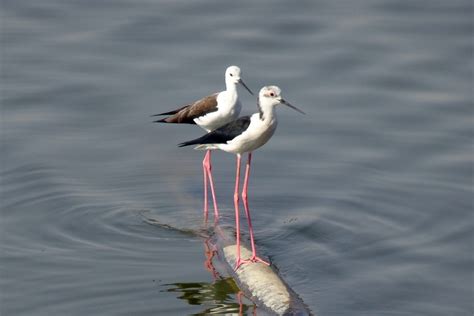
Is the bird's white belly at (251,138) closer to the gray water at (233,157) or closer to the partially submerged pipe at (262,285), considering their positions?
the partially submerged pipe at (262,285)

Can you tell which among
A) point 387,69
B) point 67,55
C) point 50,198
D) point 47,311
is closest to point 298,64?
point 387,69

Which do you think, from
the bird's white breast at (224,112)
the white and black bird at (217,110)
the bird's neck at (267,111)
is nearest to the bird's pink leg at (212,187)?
the white and black bird at (217,110)

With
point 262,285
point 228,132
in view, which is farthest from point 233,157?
point 262,285

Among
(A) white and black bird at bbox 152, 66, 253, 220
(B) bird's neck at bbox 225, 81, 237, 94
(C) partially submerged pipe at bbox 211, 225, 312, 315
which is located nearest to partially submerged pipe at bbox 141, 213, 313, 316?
(C) partially submerged pipe at bbox 211, 225, 312, 315

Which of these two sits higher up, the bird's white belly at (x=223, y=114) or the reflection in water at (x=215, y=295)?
the bird's white belly at (x=223, y=114)

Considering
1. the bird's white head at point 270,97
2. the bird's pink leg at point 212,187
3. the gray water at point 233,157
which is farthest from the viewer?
the bird's pink leg at point 212,187

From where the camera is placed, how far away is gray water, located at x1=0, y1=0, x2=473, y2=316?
10.5 metres

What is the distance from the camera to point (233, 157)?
1343 centimetres

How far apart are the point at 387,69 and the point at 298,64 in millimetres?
1168

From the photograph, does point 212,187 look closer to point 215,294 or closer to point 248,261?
point 248,261

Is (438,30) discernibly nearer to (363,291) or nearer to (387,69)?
(387,69)

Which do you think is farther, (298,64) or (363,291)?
(298,64)

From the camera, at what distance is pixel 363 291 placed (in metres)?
10.3

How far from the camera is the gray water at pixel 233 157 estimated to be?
34.4 feet
